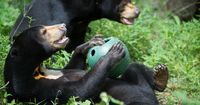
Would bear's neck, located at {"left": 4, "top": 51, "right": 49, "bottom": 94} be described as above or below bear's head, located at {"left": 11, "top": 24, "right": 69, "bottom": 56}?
below

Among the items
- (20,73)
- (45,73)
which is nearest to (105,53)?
(45,73)

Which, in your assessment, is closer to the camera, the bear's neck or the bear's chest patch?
the bear's neck

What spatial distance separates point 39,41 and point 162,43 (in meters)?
3.36

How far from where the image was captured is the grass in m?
7.33

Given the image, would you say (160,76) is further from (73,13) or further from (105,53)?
(73,13)

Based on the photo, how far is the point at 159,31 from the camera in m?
9.52

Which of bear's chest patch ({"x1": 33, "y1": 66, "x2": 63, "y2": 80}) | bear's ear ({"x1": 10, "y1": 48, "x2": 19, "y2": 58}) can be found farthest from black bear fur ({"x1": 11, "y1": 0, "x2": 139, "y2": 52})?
bear's ear ({"x1": 10, "y1": 48, "x2": 19, "y2": 58})

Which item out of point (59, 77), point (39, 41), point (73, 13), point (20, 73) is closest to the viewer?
point (20, 73)

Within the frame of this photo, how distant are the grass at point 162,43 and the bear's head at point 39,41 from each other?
3.50 feet

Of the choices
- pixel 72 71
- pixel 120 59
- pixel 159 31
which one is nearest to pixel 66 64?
pixel 72 71

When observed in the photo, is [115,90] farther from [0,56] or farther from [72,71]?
[0,56]

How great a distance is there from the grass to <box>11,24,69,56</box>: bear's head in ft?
3.50

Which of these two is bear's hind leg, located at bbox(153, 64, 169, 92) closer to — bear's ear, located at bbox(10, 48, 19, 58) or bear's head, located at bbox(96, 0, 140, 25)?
bear's ear, located at bbox(10, 48, 19, 58)

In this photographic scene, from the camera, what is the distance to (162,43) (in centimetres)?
875
